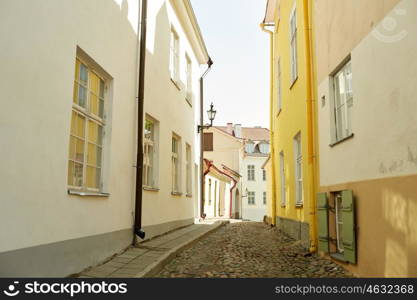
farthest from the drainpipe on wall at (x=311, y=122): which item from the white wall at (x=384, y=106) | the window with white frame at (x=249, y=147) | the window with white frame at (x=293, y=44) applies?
the window with white frame at (x=249, y=147)

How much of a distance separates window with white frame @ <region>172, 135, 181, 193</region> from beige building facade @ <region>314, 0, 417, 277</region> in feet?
17.7

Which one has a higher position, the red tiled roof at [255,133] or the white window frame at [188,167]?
the red tiled roof at [255,133]

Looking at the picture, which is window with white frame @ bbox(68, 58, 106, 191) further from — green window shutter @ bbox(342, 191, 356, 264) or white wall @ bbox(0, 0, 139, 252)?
green window shutter @ bbox(342, 191, 356, 264)

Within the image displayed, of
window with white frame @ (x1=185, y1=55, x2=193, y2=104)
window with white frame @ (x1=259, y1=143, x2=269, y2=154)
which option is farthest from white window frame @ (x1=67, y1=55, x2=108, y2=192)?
window with white frame @ (x1=259, y1=143, x2=269, y2=154)

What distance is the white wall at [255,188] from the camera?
48.1 metres

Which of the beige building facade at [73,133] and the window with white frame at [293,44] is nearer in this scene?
the beige building facade at [73,133]

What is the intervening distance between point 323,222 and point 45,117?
4635mm

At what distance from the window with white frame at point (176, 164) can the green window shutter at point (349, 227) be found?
6479mm

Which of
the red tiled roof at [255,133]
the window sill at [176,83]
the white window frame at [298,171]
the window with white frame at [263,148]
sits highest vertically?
the red tiled roof at [255,133]

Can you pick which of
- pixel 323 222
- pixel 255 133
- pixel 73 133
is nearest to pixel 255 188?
pixel 255 133

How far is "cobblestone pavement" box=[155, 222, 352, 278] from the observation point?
605cm

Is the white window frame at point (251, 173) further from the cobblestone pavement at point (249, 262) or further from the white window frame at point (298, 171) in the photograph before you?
the cobblestone pavement at point (249, 262)

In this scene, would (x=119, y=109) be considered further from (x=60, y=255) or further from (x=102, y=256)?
(x=60, y=255)

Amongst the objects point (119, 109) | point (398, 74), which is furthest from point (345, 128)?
point (119, 109)
